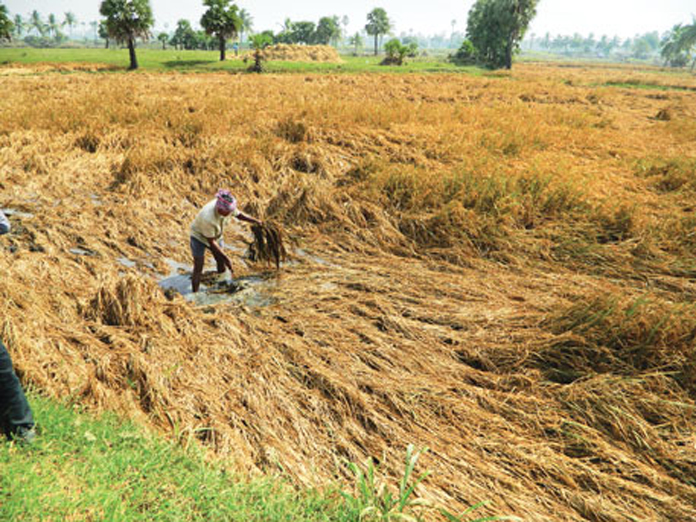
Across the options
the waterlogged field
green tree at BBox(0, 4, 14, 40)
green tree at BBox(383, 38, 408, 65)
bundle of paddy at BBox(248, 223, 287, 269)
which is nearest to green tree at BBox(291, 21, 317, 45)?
green tree at BBox(383, 38, 408, 65)

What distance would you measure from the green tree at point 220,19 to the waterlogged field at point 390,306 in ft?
129

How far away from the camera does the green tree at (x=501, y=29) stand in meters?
49.5

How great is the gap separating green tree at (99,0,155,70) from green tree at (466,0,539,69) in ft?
140

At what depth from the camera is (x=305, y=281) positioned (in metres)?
5.10

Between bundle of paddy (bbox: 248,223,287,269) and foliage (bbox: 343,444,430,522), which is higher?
bundle of paddy (bbox: 248,223,287,269)

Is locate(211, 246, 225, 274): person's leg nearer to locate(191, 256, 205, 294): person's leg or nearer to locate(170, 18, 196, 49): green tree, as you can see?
locate(191, 256, 205, 294): person's leg

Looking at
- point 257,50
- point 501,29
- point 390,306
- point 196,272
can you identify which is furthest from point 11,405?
point 501,29

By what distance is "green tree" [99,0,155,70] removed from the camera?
35.0 m

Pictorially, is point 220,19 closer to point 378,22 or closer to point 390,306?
point 390,306

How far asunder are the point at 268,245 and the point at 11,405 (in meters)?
3.52

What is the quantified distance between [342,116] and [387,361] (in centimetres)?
919

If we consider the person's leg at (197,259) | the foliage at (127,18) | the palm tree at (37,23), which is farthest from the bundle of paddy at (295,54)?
the palm tree at (37,23)

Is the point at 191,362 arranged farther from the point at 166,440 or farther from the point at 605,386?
the point at 605,386

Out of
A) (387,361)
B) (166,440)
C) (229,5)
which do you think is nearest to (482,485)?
(387,361)
